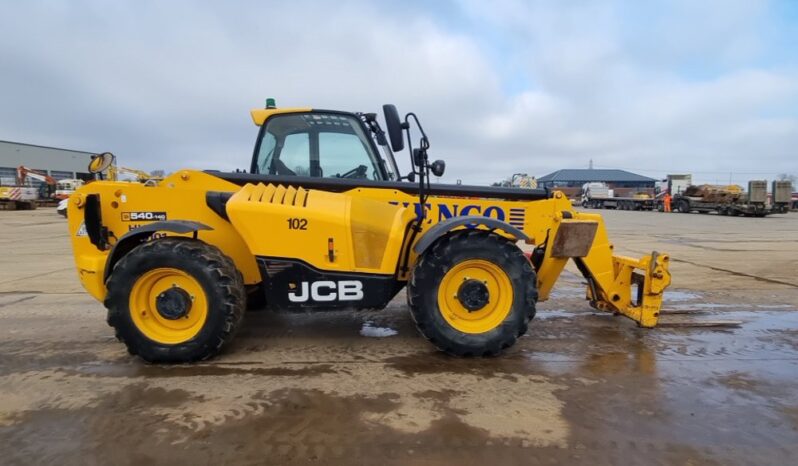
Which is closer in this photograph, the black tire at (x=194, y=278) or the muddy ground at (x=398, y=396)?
the muddy ground at (x=398, y=396)

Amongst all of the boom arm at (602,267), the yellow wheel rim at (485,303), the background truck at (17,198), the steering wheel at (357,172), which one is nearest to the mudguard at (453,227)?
the yellow wheel rim at (485,303)

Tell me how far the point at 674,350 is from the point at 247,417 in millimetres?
3675

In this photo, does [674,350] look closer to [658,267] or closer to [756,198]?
[658,267]

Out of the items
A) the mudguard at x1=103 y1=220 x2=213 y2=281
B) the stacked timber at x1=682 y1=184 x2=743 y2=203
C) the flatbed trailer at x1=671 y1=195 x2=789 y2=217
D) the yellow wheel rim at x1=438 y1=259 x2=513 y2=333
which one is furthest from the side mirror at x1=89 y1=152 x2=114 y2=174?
the stacked timber at x1=682 y1=184 x2=743 y2=203

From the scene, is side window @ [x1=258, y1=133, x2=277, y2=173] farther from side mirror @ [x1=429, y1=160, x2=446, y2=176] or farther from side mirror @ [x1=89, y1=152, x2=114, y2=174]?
side mirror @ [x1=429, y1=160, x2=446, y2=176]

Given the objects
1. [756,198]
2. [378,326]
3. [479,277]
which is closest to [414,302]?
[479,277]

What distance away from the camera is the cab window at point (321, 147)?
4711mm

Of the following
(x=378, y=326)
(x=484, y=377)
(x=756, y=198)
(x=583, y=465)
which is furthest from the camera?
(x=756, y=198)

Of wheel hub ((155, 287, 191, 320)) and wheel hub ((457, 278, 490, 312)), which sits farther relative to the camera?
wheel hub ((457, 278, 490, 312))

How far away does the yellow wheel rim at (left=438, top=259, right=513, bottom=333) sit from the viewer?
4.02 meters

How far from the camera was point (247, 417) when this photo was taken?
302 cm

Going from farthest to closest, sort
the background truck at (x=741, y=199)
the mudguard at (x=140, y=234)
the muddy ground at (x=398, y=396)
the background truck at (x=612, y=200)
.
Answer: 1. the background truck at (x=612, y=200)
2. the background truck at (x=741, y=199)
3. the mudguard at (x=140, y=234)
4. the muddy ground at (x=398, y=396)

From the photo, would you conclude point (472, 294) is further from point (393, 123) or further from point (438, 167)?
point (393, 123)

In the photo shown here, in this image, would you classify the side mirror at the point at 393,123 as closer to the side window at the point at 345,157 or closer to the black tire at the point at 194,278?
the side window at the point at 345,157
